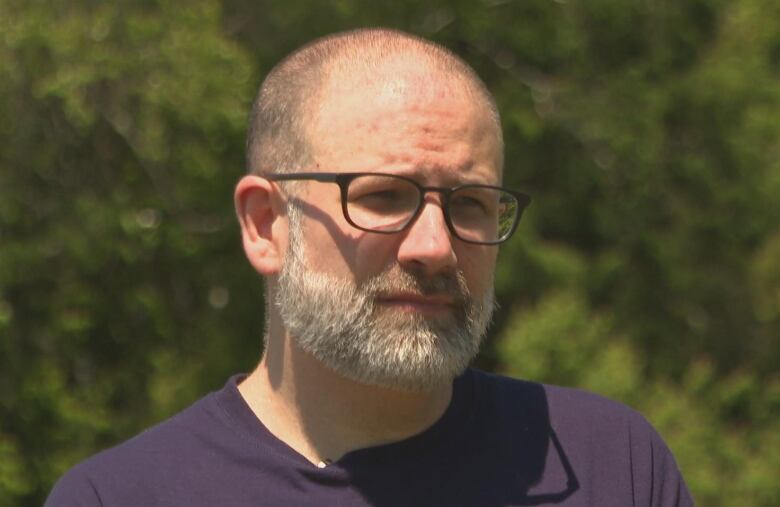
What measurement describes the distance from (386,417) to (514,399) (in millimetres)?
273

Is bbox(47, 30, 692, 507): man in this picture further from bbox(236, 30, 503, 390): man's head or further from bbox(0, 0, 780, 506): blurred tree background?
bbox(0, 0, 780, 506): blurred tree background

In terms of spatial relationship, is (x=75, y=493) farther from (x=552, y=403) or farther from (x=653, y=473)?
(x=653, y=473)

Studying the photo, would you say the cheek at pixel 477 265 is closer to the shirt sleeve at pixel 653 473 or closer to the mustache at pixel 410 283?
the mustache at pixel 410 283

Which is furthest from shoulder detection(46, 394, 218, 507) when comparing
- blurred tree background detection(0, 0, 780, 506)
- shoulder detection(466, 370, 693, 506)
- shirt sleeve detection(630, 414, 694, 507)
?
blurred tree background detection(0, 0, 780, 506)

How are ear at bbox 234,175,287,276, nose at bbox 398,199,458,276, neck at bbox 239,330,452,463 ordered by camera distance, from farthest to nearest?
ear at bbox 234,175,287,276 < neck at bbox 239,330,452,463 < nose at bbox 398,199,458,276

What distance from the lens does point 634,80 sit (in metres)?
6.41

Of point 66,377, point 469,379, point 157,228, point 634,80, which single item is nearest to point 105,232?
point 157,228

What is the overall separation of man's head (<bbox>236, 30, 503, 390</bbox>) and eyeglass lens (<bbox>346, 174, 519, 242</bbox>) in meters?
0.01

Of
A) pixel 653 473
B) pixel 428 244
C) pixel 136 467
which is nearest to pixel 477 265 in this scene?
pixel 428 244

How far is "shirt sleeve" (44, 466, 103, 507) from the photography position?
7.39 feet

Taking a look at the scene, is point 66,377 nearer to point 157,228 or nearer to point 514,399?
point 157,228

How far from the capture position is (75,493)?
2.27 metres

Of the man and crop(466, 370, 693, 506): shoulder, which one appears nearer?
the man

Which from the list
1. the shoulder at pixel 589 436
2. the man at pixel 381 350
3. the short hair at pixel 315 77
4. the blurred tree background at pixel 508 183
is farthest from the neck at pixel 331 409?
the blurred tree background at pixel 508 183
